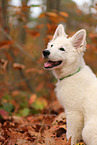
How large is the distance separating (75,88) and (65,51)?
0.61m

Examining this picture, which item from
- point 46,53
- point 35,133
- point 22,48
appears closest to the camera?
point 46,53

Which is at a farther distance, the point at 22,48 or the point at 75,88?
the point at 22,48

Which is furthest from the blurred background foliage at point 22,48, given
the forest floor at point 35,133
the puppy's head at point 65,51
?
the puppy's head at point 65,51

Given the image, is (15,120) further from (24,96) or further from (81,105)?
(24,96)

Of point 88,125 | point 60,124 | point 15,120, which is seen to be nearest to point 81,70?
point 88,125

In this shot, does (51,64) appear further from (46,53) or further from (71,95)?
(71,95)

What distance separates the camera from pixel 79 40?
315cm

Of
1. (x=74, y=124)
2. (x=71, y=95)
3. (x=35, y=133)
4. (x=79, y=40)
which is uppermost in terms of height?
(x=79, y=40)

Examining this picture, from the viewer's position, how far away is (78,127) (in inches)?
118

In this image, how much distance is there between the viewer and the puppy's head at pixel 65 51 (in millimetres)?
3000

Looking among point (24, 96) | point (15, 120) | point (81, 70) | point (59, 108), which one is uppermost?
point (81, 70)

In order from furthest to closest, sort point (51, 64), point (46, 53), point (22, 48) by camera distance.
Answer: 1. point (22, 48)
2. point (51, 64)
3. point (46, 53)

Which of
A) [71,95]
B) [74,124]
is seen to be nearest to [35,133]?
[74,124]

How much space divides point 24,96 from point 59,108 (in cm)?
194
